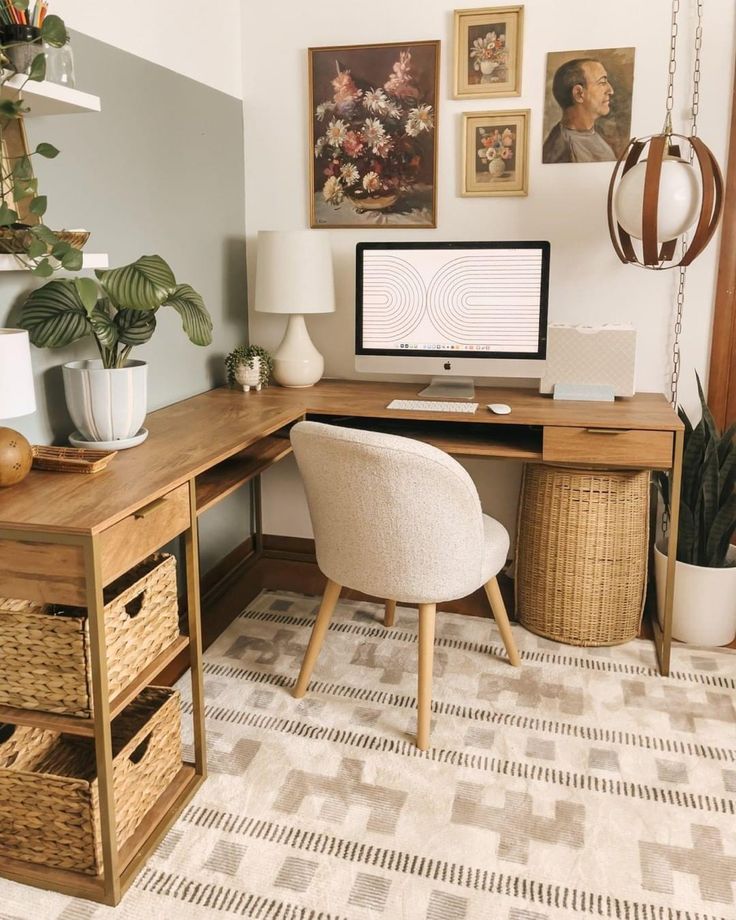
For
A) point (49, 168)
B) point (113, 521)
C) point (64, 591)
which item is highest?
point (49, 168)

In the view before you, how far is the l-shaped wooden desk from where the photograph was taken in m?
1.53

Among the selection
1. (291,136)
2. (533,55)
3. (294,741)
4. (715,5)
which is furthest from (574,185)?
(294,741)

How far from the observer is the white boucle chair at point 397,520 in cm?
198

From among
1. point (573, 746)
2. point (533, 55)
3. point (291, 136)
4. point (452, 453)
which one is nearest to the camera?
point (573, 746)

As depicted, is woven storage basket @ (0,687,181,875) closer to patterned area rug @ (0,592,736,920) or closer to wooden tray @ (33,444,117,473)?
patterned area rug @ (0,592,736,920)

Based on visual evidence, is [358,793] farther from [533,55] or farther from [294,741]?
[533,55]

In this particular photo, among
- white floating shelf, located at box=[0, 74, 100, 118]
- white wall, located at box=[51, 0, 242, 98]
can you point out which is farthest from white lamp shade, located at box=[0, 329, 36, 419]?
white wall, located at box=[51, 0, 242, 98]

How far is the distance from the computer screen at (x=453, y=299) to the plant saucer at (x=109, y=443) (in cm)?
101

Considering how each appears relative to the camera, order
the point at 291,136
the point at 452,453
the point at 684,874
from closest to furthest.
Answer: the point at 684,874 < the point at 452,453 < the point at 291,136

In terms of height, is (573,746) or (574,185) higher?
(574,185)

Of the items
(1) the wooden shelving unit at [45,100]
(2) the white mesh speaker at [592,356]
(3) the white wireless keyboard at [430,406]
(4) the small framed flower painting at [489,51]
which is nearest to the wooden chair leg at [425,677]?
(3) the white wireless keyboard at [430,406]

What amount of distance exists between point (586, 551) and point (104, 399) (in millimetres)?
1531

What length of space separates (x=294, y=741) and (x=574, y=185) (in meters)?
1.98

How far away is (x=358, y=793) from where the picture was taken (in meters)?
1.98
